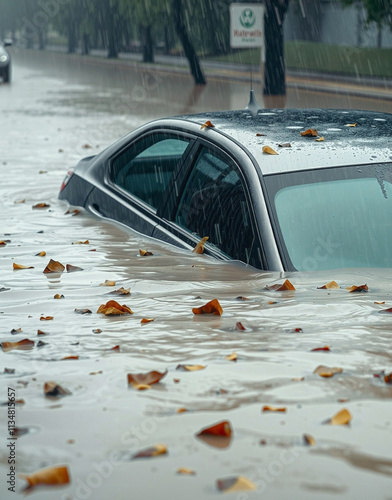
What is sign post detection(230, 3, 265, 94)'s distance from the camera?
23484 mm

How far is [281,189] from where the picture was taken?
→ 4.52m

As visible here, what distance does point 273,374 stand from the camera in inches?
116

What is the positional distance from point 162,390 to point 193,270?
2001 millimetres

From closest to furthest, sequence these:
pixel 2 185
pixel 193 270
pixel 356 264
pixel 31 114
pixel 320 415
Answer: pixel 320 415, pixel 356 264, pixel 193 270, pixel 2 185, pixel 31 114

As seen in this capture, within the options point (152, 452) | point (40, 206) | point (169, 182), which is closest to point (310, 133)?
point (169, 182)

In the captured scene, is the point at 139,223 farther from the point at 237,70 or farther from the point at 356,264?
the point at 237,70

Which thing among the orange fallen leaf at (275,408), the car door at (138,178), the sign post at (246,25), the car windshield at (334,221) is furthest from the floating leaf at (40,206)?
the sign post at (246,25)

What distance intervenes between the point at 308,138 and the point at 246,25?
1958 centimetres

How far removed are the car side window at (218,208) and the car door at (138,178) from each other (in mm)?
638

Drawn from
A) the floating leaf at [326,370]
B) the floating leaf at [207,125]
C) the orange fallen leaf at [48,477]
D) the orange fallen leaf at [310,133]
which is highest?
the floating leaf at [207,125]

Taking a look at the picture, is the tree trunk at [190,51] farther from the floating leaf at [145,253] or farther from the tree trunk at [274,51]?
the floating leaf at [145,253]

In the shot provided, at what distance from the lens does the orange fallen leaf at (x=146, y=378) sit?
293 cm

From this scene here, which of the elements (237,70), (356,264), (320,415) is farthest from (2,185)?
(237,70)

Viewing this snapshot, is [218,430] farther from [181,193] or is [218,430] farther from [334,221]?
[181,193]
